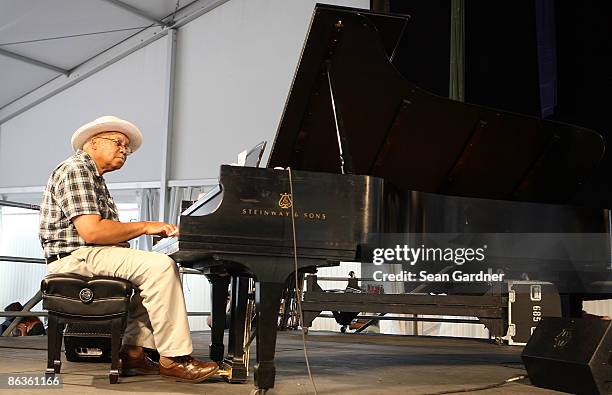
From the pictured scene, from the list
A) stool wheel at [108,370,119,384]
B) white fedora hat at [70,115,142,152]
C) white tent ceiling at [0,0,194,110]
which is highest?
white tent ceiling at [0,0,194,110]

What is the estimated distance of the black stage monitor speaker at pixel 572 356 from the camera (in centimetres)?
281

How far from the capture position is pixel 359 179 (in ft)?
9.17

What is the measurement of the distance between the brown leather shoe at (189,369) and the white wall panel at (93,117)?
8.24 metres

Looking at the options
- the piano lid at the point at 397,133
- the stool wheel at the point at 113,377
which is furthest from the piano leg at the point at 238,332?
the piano lid at the point at 397,133

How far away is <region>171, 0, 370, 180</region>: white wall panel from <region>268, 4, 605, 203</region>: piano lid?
18.8 feet

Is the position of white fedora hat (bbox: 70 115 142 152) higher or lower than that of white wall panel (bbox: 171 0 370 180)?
lower

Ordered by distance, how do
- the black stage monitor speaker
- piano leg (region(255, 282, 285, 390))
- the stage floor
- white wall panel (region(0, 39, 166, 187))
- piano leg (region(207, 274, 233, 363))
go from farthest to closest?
white wall panel (region(0, 39, 166, 187)) < piano leg (region(207, 274, 233, 363)) < the stage floor < the black stage monitor speaker < piano leg (region(255, 282, 285, 390))

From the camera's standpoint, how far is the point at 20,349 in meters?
4.73

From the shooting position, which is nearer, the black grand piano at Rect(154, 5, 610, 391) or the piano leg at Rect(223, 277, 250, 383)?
the black grand piano at Rect(154, 5, 610, 391)

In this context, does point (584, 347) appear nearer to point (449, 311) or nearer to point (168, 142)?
point (449, 311)

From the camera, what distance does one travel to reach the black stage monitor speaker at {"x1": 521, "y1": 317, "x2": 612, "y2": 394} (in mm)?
2811

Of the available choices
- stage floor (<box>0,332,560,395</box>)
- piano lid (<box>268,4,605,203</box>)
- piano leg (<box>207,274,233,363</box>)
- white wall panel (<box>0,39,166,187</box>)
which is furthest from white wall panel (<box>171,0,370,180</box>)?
piano leg (<box>207,274,233,363</box>)

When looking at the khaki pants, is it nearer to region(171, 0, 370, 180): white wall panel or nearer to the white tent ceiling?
region(171, 0, 370, 180): white wall panel

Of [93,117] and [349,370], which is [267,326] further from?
[93,117]
